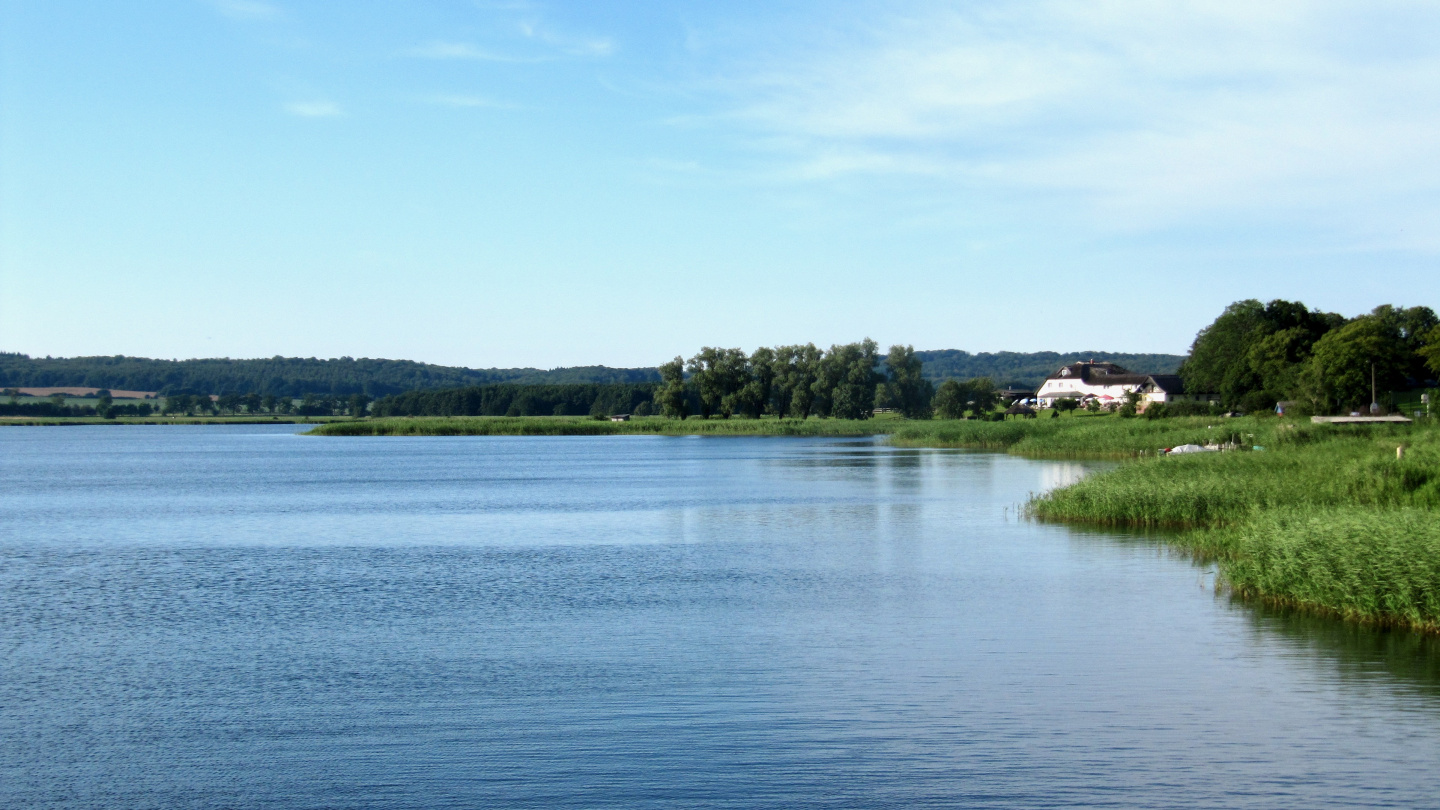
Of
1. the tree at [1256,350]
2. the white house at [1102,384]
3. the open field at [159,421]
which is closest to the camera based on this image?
the tree at [1256,350]

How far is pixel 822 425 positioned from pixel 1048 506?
81.3 metres

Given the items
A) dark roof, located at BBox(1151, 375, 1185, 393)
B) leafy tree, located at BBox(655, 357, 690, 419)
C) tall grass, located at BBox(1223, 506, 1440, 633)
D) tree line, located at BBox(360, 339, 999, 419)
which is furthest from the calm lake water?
dark roof, located at BBox(1151, 375, 1185, 393)

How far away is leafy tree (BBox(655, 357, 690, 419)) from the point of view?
127500mm

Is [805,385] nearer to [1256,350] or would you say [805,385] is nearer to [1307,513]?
[1256,350]

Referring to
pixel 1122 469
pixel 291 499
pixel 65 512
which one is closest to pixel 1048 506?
pixel 1122 469

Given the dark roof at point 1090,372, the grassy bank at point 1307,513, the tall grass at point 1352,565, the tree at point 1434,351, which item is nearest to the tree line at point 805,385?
the tree at point 1434,351

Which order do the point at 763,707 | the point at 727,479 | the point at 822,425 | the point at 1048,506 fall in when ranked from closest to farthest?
the point at 763,707, the point at 1048,506, the point at 727,479, the point at 822,425

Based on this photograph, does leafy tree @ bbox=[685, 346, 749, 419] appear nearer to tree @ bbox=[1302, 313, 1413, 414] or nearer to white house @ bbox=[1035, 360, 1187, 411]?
white house @ bbox=[1035, 360, 1187, 411]

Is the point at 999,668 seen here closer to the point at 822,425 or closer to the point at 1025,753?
the point at 1025,753

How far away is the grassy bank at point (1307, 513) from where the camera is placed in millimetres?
16781

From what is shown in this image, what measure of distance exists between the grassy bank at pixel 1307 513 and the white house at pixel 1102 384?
105m

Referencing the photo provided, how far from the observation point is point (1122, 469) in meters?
36.5

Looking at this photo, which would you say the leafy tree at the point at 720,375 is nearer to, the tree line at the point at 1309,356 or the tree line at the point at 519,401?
the tree line at the point at 1309,356

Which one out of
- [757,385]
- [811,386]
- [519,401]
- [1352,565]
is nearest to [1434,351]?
[811,386]
